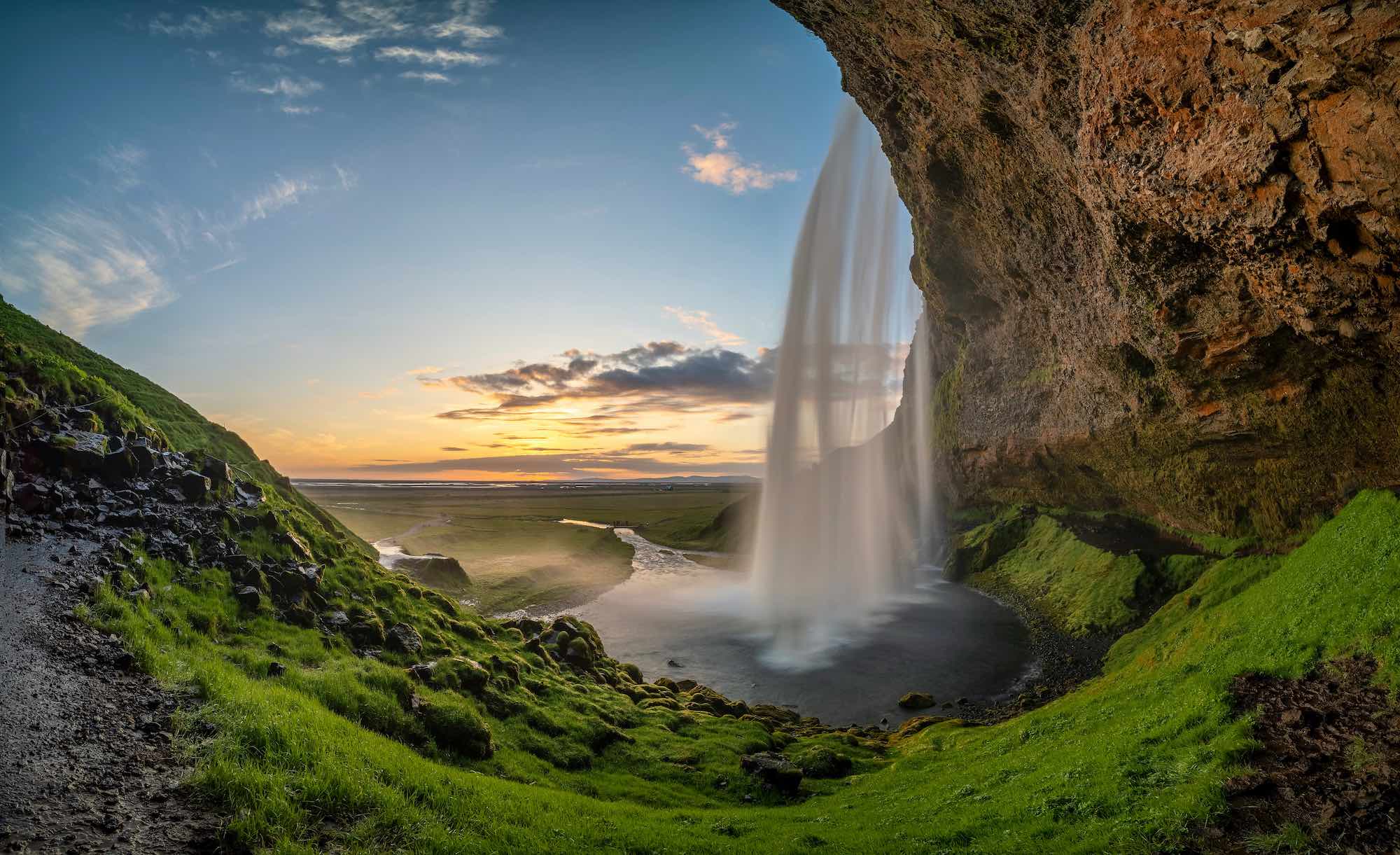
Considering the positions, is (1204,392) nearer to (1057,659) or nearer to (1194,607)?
(1194,607)

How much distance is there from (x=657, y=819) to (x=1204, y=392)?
30666 mm

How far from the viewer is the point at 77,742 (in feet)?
32.7

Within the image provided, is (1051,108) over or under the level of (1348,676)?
over

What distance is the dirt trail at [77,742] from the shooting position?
8.39 metres

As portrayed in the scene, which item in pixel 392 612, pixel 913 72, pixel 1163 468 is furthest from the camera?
pixel 1163 468

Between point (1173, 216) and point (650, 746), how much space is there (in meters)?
25.1

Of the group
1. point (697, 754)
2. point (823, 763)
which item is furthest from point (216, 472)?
point (823, 763)

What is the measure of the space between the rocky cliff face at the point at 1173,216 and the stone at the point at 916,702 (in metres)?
19.3

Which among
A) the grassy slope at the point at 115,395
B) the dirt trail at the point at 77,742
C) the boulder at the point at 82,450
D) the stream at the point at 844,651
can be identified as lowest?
the stream at the point at 844,651

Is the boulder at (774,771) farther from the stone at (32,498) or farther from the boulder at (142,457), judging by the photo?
the boulder at (142,457)

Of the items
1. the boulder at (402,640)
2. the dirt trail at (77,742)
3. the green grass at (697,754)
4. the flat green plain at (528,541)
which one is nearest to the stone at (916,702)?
the green grass at (697,754)

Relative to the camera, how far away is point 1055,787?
13.7 metres

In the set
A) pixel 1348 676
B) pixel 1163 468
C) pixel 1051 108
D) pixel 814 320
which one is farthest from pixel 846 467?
pixel 1348 676

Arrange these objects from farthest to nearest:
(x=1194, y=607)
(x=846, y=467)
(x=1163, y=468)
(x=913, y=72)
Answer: (x=846, y=467), (x=1163, y=468), (x=913, y=72), (x=1194, y=607)
